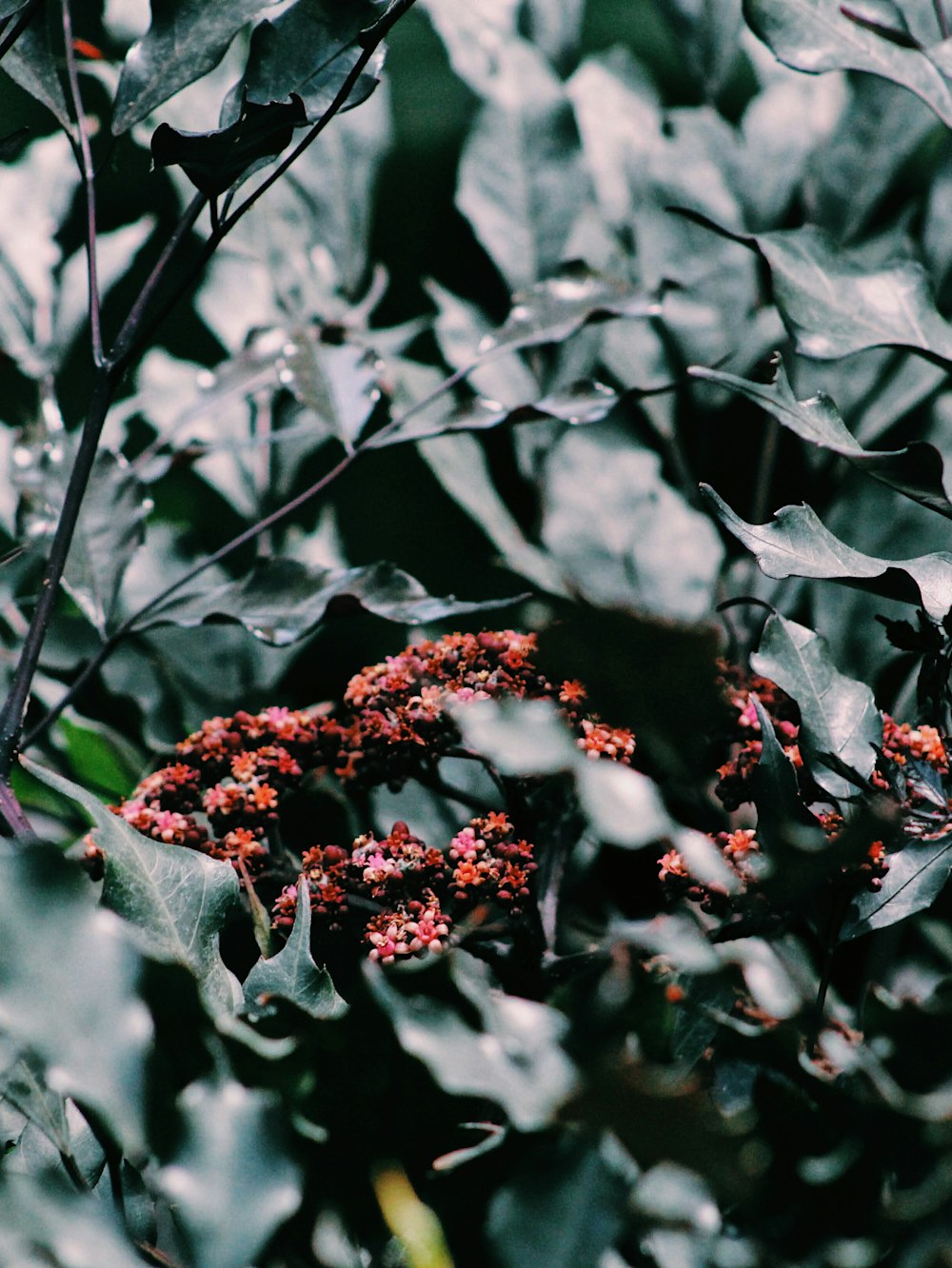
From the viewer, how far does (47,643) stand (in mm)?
623

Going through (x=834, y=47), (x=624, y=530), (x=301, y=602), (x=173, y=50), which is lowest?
(x=624, y=530)

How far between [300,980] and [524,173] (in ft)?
1.75

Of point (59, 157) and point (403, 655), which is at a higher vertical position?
point (59, 157)

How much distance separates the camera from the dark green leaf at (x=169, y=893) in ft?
1.12

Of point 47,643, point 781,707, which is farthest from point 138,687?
point 781,707

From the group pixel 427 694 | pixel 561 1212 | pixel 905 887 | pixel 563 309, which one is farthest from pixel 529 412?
pixel 561 1212

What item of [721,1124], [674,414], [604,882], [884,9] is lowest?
[604,882]

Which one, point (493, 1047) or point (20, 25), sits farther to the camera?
point (20, 25)

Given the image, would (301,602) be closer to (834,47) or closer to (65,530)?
(65,530)

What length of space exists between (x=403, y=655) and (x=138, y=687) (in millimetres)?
246

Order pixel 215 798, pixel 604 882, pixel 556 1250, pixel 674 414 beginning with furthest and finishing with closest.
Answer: pixel 674 414
pixel 604 882
pixel 215 798
pixel 556 1250

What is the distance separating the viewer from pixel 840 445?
0.37 metres

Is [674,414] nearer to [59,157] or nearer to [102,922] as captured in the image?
[59,157]

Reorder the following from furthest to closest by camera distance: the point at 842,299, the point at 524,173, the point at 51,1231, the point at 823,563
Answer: the point at 524,173 < the point at 842,299 < the point at 823,563 < the point at 51,1231
